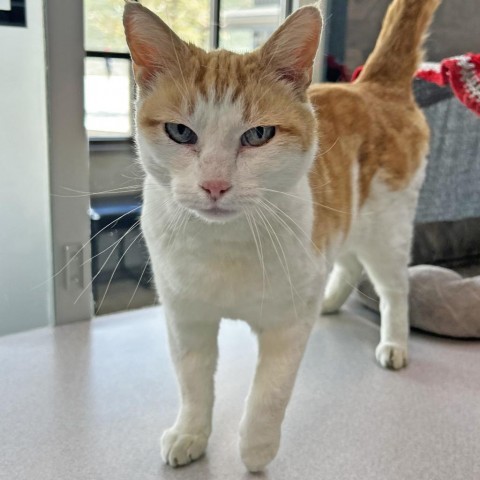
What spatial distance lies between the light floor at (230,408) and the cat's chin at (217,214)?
0.52m

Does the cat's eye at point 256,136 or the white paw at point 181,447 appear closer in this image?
the cat's eye at point 256,136

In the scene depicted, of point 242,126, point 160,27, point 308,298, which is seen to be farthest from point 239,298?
point 160,27

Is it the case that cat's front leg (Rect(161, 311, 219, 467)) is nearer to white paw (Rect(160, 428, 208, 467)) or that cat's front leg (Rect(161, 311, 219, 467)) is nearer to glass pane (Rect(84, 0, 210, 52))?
white paw (Rect(160, 428, 208, 467))

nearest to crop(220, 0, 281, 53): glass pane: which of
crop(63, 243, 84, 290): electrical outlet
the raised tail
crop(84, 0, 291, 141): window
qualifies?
crop(84, 0, 291, 141): window

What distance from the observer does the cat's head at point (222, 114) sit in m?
0.85

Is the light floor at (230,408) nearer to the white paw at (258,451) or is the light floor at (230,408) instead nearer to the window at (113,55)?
the white paw at (258,451)

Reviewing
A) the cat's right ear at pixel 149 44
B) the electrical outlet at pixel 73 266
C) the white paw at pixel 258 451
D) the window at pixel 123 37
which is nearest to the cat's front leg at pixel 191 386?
the white paw at pixel 258 451

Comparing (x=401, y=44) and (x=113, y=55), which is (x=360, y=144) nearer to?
(x=401, y=44)

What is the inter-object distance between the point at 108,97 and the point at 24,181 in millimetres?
378

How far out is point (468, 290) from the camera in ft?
5.36

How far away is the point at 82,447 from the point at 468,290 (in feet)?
3.59

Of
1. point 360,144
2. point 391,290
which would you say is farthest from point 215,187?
point 391,290

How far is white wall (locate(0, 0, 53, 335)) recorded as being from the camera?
1549 mm

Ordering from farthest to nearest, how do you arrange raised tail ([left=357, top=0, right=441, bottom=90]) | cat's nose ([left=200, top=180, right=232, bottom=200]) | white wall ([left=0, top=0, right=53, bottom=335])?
white wall ([left=0, top=0, right=53, bottom=335]) < raised tail ([left=357, top=0, right=441, bottom=90]) < cat's nose ([left=200, top=180, right=232, bottom=200])
